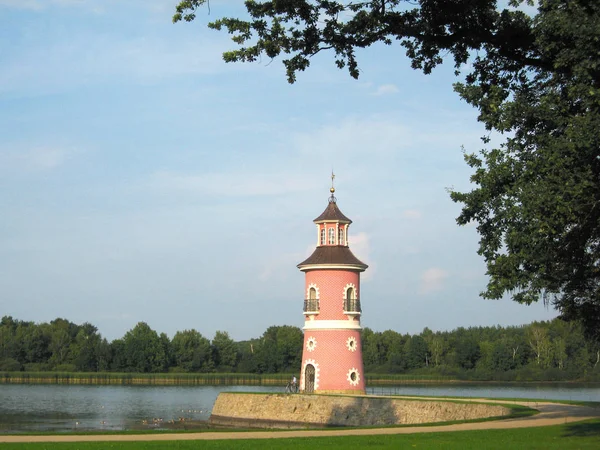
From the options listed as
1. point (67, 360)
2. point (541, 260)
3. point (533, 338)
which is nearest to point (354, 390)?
point (541, 260)

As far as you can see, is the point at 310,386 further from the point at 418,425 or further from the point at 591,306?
the point at 591,306

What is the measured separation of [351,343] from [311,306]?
2.38 meters

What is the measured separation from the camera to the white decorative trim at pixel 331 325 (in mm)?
36812

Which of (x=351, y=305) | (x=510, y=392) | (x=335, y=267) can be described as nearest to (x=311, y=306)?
(x=351, y=305)

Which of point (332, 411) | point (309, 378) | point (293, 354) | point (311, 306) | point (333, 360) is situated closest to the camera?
point (332, 411)

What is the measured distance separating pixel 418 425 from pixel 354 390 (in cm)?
1365

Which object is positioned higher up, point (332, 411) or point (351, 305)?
point (351, 305)

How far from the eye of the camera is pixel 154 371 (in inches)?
3780

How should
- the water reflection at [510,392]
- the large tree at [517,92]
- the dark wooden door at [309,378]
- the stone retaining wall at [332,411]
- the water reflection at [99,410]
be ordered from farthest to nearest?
the water reflection at [510,392] → the water reflection at [99,410] → the dark wooden door at [309,378] → the stone retaining wall at [332,411] → the large tree at [517,92]

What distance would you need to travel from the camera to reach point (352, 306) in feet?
122

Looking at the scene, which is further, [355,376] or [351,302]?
[351,302]

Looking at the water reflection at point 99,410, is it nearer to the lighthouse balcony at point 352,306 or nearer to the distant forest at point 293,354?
the lighthouse balcony at point 352,306

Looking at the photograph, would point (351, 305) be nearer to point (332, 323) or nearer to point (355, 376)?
point (332, 323)

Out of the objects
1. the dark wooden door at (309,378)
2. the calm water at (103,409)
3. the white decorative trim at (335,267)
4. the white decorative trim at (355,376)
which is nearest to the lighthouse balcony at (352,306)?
the white decorative trim at (335,267)
